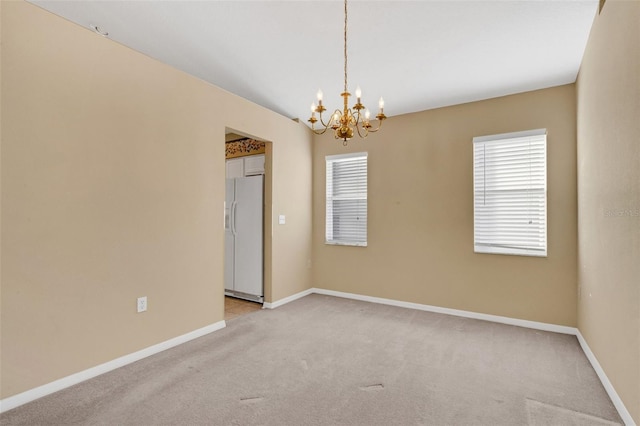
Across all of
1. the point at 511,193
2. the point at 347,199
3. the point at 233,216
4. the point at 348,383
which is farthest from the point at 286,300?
the point at 511,193

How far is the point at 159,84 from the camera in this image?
283cm

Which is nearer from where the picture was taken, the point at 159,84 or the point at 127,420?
the point at 127,420

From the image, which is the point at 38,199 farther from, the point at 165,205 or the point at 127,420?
the point at 127,420

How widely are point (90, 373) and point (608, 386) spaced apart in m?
3.64

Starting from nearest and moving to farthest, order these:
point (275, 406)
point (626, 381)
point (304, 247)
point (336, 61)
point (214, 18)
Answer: point (626, 381), point (275, 406), point (214, 18), point (336, 61), point (304, 247)

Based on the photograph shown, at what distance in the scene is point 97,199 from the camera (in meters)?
2.39

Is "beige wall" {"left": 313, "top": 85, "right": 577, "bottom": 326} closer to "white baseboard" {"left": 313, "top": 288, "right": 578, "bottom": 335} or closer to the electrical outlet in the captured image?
"white baseboard" {"left": 313, "top": 288, "right": 578, "bottom": 335}

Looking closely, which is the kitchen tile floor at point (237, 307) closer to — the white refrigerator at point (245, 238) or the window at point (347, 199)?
the white refrigerator at point (245, 238)

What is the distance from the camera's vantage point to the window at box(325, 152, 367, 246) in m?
4.65

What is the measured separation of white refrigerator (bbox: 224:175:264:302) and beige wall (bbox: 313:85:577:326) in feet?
3.39

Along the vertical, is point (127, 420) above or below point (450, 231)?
below

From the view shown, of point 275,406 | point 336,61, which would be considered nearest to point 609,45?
point 336,61

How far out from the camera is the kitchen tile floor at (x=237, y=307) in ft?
12.8

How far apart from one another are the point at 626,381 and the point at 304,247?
363 cm
